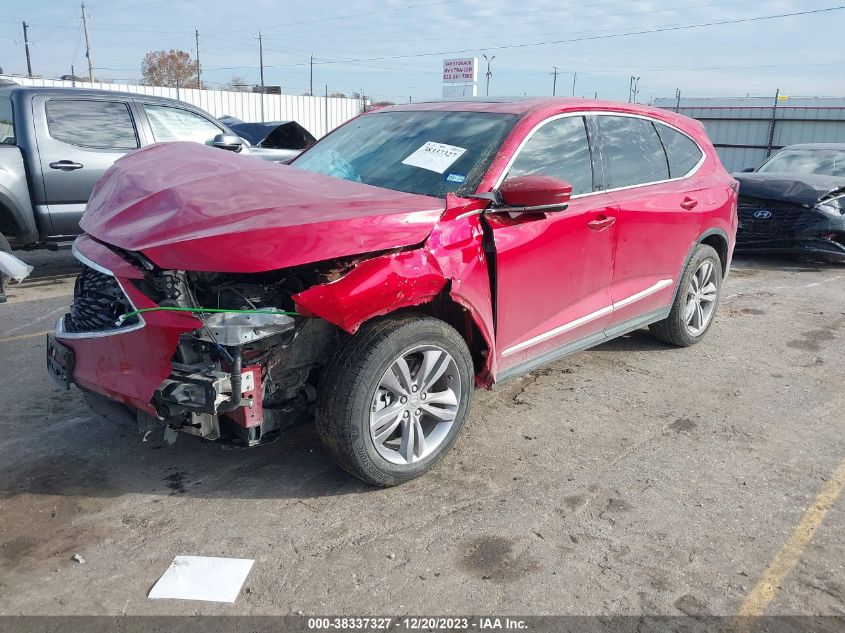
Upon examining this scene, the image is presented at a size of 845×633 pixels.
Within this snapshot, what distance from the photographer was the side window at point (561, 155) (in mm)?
3723

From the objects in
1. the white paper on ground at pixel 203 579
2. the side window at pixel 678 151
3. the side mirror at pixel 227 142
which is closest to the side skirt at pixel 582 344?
the side window at pixel 678 151

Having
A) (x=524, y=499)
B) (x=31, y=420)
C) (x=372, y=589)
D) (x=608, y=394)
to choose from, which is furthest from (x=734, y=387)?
(x=31, y=420)

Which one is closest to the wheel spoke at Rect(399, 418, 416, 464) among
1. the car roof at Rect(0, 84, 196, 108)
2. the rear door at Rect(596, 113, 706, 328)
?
the rear door at Rect(596, 113, 706, 328)

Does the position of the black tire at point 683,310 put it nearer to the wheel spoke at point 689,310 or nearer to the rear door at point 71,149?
the wheel spoke at point 689,310

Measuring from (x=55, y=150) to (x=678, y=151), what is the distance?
228 inches

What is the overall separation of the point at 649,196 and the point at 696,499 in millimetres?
2051

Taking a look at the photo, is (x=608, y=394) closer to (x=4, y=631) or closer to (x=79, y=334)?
(x=79, y=334)

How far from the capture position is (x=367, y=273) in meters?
2.89

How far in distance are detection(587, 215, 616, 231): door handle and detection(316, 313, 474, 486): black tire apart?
4.20ft

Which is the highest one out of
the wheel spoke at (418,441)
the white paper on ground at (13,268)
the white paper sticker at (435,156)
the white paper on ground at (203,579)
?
the white paper sticker at (435,156)

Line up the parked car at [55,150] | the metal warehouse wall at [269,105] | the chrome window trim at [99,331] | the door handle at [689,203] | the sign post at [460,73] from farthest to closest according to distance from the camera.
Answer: the sign post at [460,73]
the metal warehouse wall at [269,105]
the parked car at [55,150]
the door handle at [689,203]
the chrome window trim at [99,331]

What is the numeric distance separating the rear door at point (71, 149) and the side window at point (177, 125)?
47 centimetres

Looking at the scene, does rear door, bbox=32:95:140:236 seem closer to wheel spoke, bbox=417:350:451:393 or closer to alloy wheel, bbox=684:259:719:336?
wheel spoke, bbox=417:350:451:393

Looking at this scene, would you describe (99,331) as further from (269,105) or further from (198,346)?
(269,105)
